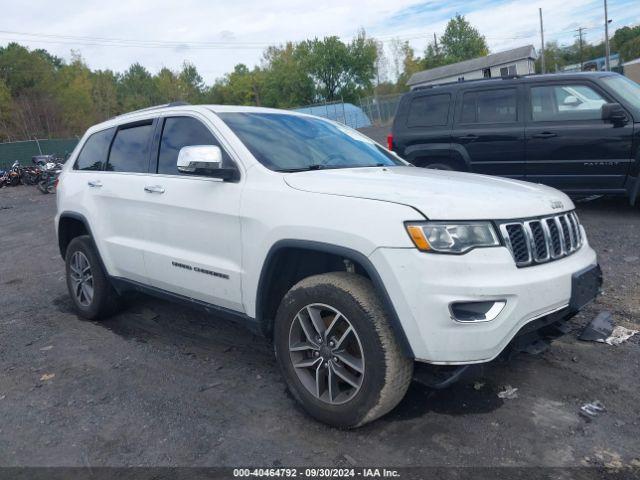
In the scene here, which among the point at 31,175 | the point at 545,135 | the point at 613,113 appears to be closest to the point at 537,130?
the point at 545,135

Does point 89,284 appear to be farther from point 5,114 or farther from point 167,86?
point 167,86

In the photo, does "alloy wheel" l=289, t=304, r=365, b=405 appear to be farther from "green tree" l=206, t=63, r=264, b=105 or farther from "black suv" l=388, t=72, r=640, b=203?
"green tree" l=206, t=63, r=264, b=105

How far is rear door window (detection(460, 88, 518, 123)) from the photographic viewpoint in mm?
7742

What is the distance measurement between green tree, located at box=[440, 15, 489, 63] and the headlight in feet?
264

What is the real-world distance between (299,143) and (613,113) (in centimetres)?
486

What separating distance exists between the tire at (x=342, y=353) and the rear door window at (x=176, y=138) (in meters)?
1.43

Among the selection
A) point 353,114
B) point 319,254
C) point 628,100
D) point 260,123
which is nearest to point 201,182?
point 260,123

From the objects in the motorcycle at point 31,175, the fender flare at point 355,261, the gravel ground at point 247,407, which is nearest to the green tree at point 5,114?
the motorcycle at point 31,175

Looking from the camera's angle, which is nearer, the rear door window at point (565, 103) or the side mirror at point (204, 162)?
the side mirror at point (204, 162)

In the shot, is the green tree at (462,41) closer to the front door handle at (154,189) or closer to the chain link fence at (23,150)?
the chain link fence at (23,150)

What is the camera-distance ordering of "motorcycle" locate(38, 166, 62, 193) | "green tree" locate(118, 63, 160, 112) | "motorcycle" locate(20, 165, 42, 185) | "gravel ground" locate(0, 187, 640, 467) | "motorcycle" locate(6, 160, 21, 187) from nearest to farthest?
"gravel ground" locate(0, 187, 640, 467)
"motorcycle" locate(38, 166, 62, 193)
"motorcycle" locate(20, 165, 42, 185)
"motorcycle" locate(6, 160, 21, 187)
"green tree" locate(118, 63, 160, 112)

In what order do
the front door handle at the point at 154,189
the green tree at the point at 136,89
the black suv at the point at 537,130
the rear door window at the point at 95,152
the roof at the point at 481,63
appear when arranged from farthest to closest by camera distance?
the green tree at the point at 136,89
the roof at the point at 481,63
the black suv at the point at 537,130
the rear door window at the point at 95,152
the front door handle at the point at 154,189

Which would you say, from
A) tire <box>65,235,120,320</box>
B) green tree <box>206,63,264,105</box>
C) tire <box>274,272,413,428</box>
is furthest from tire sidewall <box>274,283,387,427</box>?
green tree <box>206,63,264,105</box>

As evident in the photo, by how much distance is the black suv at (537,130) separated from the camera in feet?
22.8
